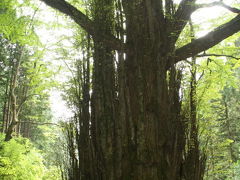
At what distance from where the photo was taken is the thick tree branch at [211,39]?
226 centimetres

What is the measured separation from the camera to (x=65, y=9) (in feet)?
7.67

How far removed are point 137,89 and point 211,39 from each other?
2.71 ft

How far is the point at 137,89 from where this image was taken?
220cm

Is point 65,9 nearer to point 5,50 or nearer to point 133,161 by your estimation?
point 133,161

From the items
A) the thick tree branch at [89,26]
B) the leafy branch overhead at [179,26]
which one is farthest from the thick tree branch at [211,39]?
the thick tree branch at [89,26]

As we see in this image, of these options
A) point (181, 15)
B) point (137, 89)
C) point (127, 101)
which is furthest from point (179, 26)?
point (127, 101)

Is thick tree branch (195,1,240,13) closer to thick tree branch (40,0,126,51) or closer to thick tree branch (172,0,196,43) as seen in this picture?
thick tree branch (172,0,196,43)

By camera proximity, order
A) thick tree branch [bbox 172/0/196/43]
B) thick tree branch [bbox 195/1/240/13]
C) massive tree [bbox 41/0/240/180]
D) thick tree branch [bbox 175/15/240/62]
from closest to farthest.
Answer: massive tree [bbox 41/0/240/180] < thick tree branch [bbox 195/1/240/13] < thick tree branch [bbox 175/15/240/62] < thick tree branch [bbox 172/0/196/43]

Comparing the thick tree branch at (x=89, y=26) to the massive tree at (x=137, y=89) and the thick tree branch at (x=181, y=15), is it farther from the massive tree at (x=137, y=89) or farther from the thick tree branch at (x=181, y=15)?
the thick tree branch at (x=181, y=15)

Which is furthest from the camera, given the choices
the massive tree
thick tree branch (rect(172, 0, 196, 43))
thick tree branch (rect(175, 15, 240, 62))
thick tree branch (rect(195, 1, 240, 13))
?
thick tree branch (rect(172, 0, 196, 43))

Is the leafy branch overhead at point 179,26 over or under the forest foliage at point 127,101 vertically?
over

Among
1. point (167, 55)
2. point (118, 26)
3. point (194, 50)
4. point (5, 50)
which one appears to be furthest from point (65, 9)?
point (5, 50)

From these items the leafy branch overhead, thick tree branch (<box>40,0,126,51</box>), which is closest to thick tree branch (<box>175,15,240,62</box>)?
the leafy branch overhead

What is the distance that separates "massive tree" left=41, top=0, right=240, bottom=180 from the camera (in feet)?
6.70
